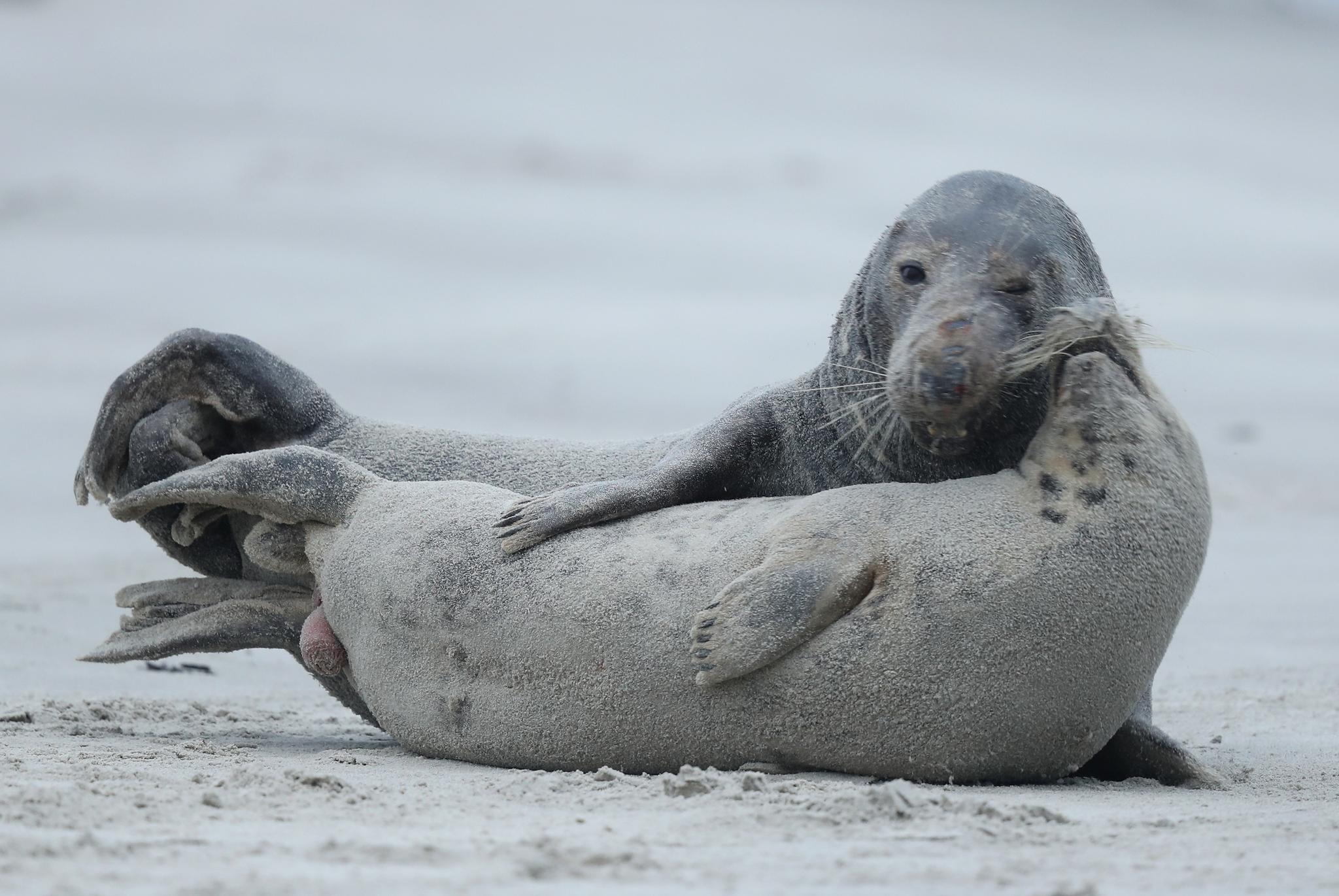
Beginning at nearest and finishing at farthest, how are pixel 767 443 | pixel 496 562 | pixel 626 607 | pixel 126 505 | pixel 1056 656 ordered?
pixel 1056 656 → pixel 626 607 → pixel 496 562 → pixel 767 443 → pixel 126 505

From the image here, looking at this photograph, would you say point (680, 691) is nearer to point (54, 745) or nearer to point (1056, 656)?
point (1056, 656)

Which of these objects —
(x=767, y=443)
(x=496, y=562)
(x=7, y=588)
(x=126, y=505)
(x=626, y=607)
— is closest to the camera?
(x=626, y=607)

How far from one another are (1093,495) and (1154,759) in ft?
2.55

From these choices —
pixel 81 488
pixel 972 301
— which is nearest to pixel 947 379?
pixel 972 301

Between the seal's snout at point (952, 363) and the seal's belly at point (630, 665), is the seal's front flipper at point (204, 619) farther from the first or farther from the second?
the seal's snout at point (952, 363)

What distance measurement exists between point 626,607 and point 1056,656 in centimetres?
108

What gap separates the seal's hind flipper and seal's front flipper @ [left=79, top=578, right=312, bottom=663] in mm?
312

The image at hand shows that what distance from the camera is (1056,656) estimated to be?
4016 mm

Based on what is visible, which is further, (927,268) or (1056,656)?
(927,268)

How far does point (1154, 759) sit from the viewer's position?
4.39m

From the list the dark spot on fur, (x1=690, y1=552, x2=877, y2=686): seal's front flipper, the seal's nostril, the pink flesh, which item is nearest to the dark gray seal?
the seal's nostril

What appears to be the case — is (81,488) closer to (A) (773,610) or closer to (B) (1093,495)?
(A) (773,610)

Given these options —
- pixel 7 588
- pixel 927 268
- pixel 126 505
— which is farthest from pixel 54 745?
pixel 7 588

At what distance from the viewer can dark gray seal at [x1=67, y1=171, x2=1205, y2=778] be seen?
13.8ft
